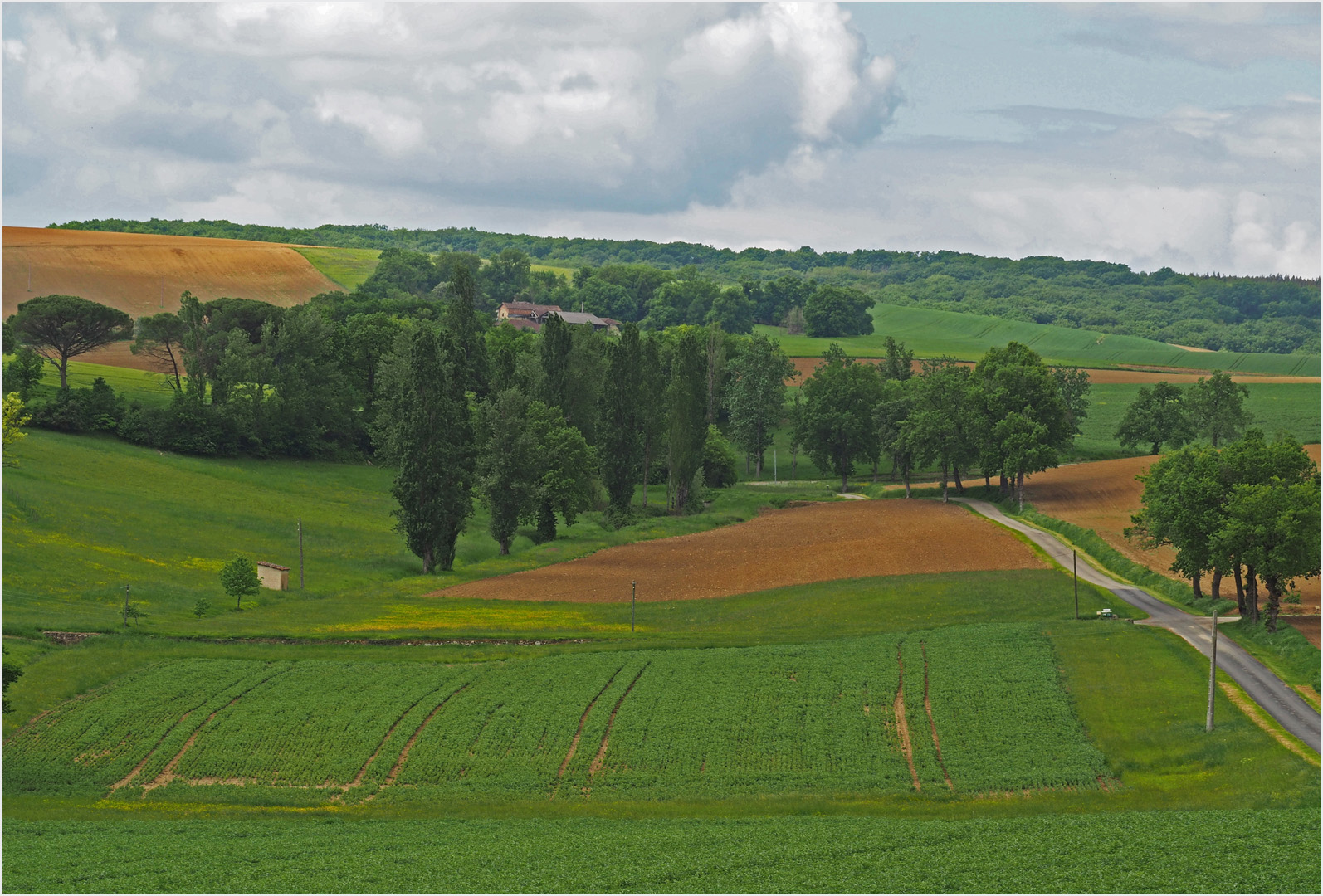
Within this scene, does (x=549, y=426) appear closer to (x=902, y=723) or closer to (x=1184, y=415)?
(x=902, y=723)

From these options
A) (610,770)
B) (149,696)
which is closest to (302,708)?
(149,696)

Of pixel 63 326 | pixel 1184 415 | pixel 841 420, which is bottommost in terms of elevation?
pixel 841 420

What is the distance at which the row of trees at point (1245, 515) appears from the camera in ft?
172

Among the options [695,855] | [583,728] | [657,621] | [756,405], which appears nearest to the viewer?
[695,855]

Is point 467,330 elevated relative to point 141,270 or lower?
lower

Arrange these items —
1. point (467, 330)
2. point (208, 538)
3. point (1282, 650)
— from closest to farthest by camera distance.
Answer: point (1282, 650) → point (208, 538) → point (467, 330)

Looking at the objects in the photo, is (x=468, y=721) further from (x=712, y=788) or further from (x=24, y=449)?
(x=24, y=449)

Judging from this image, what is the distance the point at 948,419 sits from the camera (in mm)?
112625

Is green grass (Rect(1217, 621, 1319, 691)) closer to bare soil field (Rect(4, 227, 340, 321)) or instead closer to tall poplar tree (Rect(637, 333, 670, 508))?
tall poplar tree (Rect(637, 333, 670, 508))

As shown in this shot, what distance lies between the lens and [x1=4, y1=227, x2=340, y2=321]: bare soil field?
142125 millimetres

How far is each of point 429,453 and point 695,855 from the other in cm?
4788

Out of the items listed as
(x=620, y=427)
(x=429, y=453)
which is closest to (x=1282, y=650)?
(x=429, y=453)

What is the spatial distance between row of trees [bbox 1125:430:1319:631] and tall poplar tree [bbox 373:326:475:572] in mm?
41576

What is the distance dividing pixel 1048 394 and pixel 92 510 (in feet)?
263
